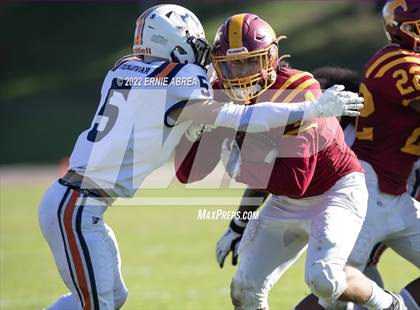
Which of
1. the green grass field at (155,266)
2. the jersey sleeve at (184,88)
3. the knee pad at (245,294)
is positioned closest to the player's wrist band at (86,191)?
the jersey sleeve at (184,88)

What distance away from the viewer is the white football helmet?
395 centimetres

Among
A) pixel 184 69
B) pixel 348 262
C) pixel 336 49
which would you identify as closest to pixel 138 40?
pixel 184 69

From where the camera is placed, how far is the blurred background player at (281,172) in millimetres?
3963

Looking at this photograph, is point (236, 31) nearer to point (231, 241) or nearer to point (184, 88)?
point (184, 88)

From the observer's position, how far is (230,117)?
377 centimetres

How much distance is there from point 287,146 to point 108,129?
2.71 ft

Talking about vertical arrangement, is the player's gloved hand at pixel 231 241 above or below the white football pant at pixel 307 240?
below

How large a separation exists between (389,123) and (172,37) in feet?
4.15

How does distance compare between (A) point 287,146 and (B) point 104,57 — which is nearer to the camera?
(A) point 287,146

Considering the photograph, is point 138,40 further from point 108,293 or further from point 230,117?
point 108,293

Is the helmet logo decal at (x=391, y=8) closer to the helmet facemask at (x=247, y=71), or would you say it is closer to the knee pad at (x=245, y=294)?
the helmet facemask at (x=247, y=71)

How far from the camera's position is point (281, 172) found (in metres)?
4.01

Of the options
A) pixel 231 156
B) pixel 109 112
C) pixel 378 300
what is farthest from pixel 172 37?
pixel 378 300

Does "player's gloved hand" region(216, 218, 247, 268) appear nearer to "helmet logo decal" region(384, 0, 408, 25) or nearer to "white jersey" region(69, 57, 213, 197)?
"white jersey" region(69, 57, 213, 197)
